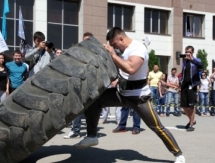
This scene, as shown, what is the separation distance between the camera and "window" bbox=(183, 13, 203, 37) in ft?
93.5

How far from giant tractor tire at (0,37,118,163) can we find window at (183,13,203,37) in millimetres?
24698

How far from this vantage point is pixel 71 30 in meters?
24.0

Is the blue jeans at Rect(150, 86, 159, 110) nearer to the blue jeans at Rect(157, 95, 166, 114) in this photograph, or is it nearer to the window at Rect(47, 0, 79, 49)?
the blue jeans at Rect(157, 95, 166, 114)

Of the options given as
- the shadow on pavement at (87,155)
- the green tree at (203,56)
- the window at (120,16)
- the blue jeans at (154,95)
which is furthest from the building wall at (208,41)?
the shadow on pavement at (87,155)

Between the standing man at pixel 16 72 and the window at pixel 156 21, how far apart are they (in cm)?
1918

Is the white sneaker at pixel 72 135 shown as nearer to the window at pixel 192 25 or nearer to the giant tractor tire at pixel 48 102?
the giant tractor tire at pixel 48 102

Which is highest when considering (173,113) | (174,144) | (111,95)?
(111,95)

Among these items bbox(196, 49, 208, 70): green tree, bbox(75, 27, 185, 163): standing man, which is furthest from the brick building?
bbox(75, 27, 185, 163): standing man

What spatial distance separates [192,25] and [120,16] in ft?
20.9

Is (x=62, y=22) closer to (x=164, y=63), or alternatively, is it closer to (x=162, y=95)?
(x=164, y=63)

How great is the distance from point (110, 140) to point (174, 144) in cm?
236

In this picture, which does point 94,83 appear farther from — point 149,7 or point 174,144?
point 149,7

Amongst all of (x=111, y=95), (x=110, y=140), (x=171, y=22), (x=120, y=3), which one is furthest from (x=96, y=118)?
(x=171, y=22)

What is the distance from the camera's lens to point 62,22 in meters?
23.6
